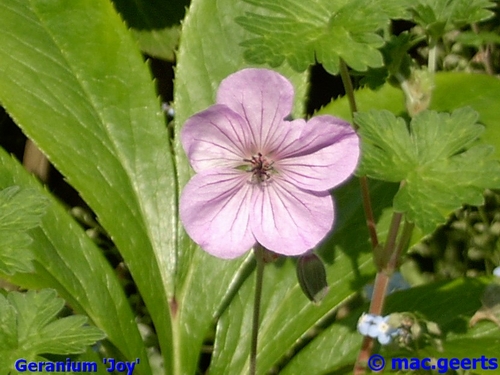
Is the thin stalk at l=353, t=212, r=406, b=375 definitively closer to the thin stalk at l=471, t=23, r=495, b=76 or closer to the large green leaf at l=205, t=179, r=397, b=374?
the large green leaf at l=205, t=179, r=397, b=374

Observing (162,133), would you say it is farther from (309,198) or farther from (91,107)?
(309,198)

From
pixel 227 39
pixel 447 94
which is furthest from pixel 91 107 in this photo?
pixel 447 94

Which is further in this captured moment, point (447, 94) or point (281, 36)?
point (447, 94)

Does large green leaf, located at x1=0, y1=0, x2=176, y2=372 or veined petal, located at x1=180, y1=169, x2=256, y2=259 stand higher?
large green leaf, located at x1=0, y1=0, x2=176, y2=372

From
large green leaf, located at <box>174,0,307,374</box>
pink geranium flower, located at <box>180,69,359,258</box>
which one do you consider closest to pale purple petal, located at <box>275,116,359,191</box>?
pink geranium flower, located at <box>180,69,359,258</box>

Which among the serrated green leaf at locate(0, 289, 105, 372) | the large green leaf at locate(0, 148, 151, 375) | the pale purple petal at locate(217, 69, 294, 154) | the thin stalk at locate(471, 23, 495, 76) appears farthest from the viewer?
the thin stalk at locate(471, 23, 495, 76)

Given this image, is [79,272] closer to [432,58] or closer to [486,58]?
[432,58]
